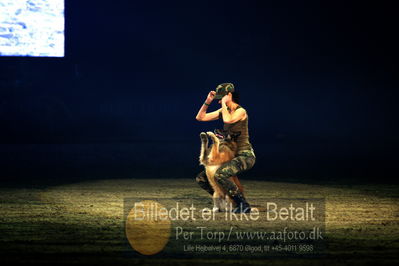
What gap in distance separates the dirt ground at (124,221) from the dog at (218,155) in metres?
0.50

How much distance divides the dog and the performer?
0.24 ft

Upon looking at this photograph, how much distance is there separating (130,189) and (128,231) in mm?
3860

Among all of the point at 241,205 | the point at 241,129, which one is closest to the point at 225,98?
the point at 241,129

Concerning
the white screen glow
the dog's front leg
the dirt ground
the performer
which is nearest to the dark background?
the white screen glow

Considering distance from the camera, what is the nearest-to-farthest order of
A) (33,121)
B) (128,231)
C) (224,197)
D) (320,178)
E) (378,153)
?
(128,231), (224,197), (320,178), (378,153), (33,121)

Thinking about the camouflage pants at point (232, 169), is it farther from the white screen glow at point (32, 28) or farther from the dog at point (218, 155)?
the white screen glow at point (32, 28)

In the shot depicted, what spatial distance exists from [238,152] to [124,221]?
1745 mm

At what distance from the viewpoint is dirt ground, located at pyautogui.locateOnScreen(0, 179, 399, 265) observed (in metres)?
5.39

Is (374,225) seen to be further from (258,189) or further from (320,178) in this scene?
(320,178)

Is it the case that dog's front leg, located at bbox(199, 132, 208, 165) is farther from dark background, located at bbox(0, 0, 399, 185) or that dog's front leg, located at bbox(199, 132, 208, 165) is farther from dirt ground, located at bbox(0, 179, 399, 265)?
dark background, located at bbox(0, 0, 399, 185)

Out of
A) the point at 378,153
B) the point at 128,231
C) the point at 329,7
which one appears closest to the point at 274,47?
the point at 329,7

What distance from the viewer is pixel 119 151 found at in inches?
730

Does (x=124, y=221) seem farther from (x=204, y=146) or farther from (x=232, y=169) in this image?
(x=232, y=169)

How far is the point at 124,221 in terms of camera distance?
7184 millimetres
